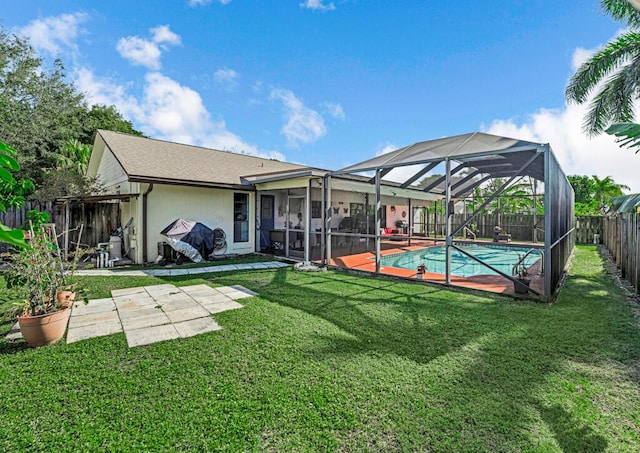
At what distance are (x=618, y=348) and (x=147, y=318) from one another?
671cm

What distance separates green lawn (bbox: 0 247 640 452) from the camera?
2412mm

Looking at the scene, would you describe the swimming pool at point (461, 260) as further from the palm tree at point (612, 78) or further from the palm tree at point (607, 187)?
the palm tree at point (607, 187)

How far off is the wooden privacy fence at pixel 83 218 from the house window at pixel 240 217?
4436 millimetres

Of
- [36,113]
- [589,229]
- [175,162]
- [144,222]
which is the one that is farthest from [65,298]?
[589,229]

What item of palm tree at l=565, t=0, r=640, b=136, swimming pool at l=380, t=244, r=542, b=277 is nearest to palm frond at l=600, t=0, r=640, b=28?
palm tree at l=565, t=0, r=640, b=136

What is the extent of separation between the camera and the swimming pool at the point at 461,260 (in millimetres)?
11000

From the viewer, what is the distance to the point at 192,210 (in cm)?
1117

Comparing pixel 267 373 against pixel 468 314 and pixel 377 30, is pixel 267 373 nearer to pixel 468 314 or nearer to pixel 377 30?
pixel 468 314

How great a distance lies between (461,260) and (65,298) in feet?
43.7

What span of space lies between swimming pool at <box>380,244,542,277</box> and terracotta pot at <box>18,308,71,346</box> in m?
9.24

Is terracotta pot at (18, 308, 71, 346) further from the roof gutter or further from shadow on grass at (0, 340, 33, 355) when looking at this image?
the roof gutter

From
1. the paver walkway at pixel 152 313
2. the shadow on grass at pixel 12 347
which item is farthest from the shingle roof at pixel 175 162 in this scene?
the shadow on grass at pixel 12 347

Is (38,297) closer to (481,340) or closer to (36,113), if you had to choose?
(481,340)

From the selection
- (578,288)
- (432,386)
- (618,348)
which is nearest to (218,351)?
(432,386)
